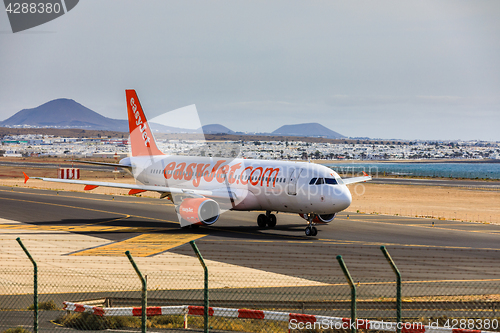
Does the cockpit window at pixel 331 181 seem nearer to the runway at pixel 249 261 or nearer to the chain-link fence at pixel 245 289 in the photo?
the runway at pixel 249 261

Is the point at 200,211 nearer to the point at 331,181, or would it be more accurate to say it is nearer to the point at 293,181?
the point at 293,181

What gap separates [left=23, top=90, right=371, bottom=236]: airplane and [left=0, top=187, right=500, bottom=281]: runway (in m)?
1.43

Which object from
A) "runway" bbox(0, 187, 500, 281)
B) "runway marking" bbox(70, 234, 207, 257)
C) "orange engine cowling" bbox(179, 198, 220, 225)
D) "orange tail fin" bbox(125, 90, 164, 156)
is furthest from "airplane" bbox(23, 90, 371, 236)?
"orange tail fin" bbox(125, 90, 164, 156)

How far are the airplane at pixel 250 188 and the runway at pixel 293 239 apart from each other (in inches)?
56.1

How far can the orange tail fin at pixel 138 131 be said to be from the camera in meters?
46.9

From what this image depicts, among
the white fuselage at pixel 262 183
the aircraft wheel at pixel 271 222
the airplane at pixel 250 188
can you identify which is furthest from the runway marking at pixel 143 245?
the aircraft wheel at pixel 271 222

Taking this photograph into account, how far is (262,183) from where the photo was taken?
34469mm

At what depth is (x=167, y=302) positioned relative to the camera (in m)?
15.5

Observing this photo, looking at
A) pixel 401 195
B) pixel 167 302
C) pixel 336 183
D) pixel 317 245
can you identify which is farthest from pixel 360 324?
pixel 401 195

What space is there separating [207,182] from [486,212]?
30.4 m

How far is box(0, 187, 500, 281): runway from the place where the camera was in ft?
78.1

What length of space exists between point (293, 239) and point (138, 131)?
21.9 m

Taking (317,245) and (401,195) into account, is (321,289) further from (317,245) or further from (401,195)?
(401,195)

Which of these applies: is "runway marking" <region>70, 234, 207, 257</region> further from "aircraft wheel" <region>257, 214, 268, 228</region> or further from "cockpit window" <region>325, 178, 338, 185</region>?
"cockpit window" <region>325, 178, 338, 185</region>
